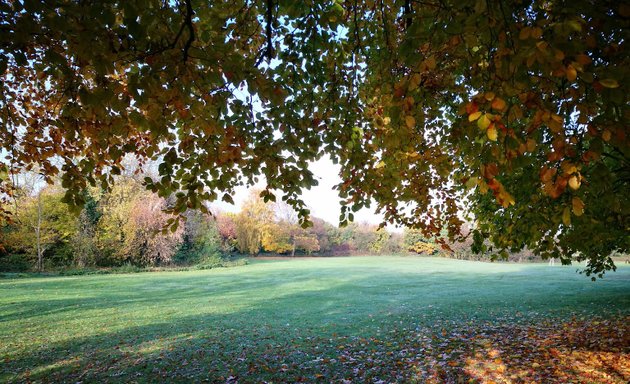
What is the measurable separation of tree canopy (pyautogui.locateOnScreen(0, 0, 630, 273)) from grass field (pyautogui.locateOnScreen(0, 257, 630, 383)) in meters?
2.49

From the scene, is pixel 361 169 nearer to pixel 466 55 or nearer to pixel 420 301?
pixel 466 55

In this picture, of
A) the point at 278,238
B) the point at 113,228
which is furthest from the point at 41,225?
the point at 278,238

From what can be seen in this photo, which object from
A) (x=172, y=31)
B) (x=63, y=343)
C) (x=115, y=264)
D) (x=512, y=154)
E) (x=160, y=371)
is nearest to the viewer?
(x=512, y=154)

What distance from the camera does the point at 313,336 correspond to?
9297 millimetres

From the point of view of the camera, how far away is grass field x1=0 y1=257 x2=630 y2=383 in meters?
6.25

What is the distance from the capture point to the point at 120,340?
30.2ft

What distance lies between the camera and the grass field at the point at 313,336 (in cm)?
625

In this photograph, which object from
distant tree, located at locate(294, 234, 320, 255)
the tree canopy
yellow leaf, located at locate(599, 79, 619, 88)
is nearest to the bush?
the tree canopy

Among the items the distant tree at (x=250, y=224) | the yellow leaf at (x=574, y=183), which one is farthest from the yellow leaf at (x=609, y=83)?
the distant tree at (x=250, y=224)

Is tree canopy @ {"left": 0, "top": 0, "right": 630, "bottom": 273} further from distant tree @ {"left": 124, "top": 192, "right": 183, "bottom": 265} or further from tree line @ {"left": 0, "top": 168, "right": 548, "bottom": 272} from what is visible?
distant tree @ {"left": 124, "top": 192, "right": 183, "bottom": 265}

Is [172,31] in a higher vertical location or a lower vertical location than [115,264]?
higher

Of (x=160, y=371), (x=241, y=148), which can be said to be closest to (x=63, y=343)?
(x=160, y=371)

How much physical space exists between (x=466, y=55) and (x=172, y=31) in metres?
2.50

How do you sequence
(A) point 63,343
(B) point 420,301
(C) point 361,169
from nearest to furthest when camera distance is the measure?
(C) point 361,169, (A) point 63,343, (B) point 420,301
